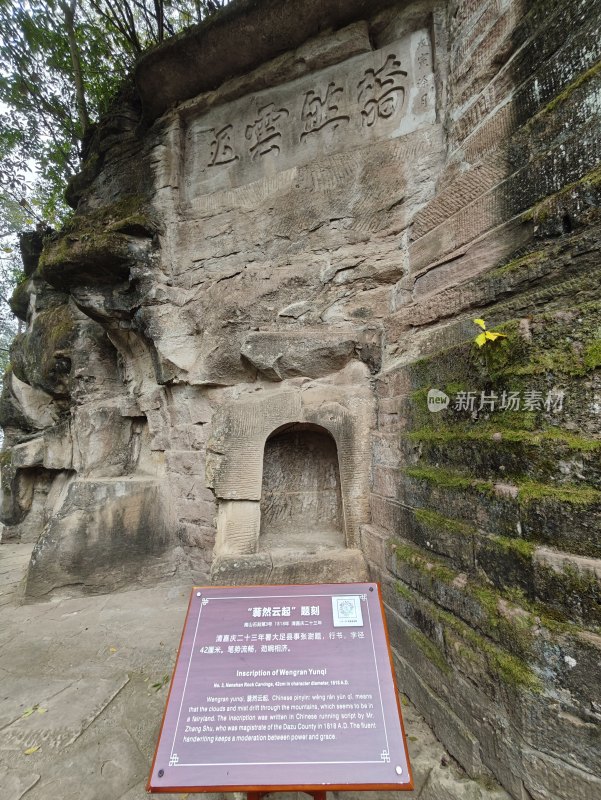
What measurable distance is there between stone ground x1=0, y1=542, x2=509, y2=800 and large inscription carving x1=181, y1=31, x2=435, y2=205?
408 centimetres

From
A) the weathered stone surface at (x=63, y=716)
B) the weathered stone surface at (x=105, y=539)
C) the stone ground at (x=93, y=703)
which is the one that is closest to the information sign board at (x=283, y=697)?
the stone ground at (x=93, y=703)

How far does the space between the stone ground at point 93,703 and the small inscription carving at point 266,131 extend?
4.42 metres

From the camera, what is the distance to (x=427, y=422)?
2.18m

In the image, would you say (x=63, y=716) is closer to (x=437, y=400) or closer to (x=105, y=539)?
(x=105, y=539)

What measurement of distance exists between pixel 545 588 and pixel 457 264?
175 cm

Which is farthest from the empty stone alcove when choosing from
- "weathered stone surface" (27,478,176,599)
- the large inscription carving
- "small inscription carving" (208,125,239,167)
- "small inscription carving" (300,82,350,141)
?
"small inscription carving" (208,125,239,167)

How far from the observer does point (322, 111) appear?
11.5 feet

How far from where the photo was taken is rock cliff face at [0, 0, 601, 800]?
142 centimetres

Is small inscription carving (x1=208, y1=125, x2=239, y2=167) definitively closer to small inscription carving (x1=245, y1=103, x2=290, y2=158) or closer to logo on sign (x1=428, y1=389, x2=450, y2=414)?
small inscription carving (x1=245, y1=103, x2=290, y2=158)

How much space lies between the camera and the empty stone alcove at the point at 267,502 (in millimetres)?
2568

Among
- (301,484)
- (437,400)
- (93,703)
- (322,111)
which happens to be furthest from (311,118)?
A: (93,703)

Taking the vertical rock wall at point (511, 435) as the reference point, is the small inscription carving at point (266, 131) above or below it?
above

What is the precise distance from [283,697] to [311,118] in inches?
169

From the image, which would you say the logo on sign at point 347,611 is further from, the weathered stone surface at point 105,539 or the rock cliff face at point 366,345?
the weathered stone surface at point 105,539
